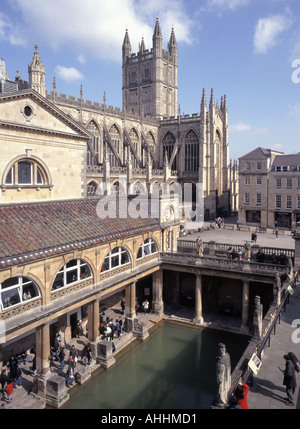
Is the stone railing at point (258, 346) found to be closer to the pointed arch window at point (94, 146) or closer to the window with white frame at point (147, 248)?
the window with white frame at point (147, 248)

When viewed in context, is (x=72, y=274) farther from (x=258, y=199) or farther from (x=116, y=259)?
(x=258, y=199)

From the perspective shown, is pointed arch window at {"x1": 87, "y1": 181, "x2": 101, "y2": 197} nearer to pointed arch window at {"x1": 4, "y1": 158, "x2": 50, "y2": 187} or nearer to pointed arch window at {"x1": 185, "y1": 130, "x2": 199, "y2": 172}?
pointed arch window at {"x1": 4, "y1": 158, "x2": 50, "y2": 187}

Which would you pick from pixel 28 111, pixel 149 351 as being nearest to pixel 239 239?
pixel 149 351

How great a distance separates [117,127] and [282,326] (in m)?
46.2

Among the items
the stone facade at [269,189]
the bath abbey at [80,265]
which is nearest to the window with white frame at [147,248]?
the bath abbey at [80,265]

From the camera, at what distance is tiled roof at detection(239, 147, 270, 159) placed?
174ft

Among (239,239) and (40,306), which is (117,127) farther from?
(40,306)

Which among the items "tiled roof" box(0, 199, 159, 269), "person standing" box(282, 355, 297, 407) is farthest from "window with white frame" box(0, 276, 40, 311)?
"person standing" box(282, 355, 297, 407)

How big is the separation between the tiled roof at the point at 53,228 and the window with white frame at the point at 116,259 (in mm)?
1267

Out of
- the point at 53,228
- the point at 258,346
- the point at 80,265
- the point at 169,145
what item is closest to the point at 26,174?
the point at 53,228

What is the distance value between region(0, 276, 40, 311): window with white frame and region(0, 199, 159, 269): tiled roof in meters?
1.32

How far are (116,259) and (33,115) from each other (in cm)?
1112

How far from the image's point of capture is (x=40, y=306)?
17750 millimetres
